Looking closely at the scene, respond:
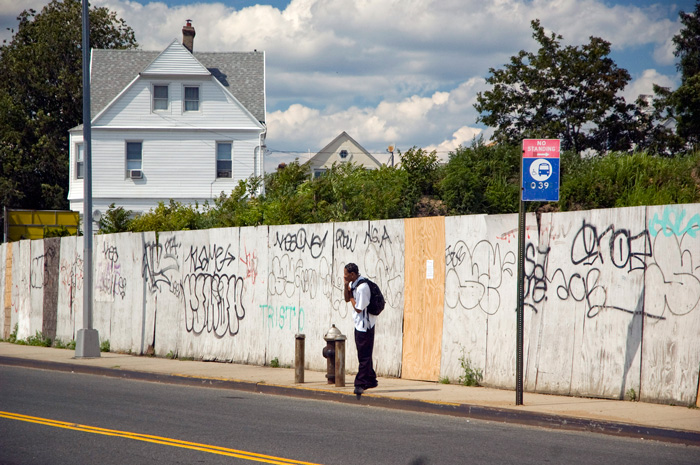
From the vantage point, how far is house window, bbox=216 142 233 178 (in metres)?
37.0

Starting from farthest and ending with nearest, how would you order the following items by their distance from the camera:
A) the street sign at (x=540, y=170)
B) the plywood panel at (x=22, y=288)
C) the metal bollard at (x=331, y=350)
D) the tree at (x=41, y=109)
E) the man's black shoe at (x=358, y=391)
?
the tree at (x=41, y=109) → the plywood panel at (x=22, y=288) → the metal bollard at (x=331, y=350) → the man's black shoe at (x=358, y=391) → the street sign at (x=540, y=170)

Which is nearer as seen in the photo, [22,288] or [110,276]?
[110,276]

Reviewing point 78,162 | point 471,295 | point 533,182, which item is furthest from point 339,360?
point 78,162

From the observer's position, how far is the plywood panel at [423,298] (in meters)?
11.7

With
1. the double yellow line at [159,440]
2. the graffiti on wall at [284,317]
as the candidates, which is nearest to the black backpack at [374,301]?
the graffiti on wall at [284,317]

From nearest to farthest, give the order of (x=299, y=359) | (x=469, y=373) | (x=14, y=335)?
(x=469, y=373) < (x=299, y=359) < (x=14, y=335)

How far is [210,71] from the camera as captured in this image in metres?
38.7

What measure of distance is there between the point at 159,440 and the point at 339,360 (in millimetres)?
3952

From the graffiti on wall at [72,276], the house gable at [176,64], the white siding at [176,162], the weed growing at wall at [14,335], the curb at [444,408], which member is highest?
the house gable at [176,64]

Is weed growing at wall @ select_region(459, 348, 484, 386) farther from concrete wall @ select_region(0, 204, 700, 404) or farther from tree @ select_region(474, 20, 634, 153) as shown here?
tree @ select_region(474, 20, 634, 153)

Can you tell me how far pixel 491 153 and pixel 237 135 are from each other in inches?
801

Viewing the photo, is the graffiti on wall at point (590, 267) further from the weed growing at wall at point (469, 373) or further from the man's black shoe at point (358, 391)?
the man's black shoe at point (358, 391)

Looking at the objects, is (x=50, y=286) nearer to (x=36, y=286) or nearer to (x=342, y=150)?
(x=36, y=286)

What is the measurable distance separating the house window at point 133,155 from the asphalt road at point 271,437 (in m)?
27.1
